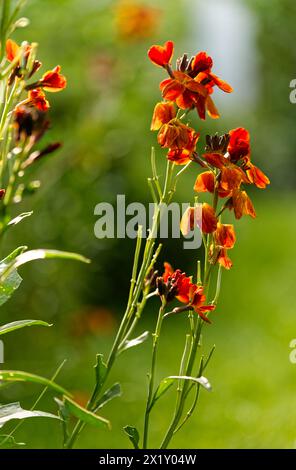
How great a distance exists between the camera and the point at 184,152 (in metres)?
0.86

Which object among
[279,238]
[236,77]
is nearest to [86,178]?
[279,238]

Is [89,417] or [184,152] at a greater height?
[184,152]

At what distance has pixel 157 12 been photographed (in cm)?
338

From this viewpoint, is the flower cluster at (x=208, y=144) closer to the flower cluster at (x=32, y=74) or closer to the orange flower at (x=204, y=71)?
the orange flower at (x=204, y=71)

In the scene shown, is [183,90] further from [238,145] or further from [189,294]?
[189,294]

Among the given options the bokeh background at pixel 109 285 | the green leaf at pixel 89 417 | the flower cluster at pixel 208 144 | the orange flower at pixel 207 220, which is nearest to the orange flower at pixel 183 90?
the flower cluster at pixel 208 144

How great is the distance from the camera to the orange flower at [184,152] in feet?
2.78

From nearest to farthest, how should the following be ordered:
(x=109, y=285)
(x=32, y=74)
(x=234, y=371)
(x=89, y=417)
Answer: (x=89, y=417) < (x=32, y=74) < (x=234, y=371) < (x=109, y=285)

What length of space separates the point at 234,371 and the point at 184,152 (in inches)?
90.7

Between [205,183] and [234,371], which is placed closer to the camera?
[205,183]

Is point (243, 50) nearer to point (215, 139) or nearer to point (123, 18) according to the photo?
point (123, 18)

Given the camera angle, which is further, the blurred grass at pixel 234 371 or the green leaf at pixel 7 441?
the blurred grass at pixel 234 371

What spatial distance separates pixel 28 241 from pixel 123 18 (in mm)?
1109

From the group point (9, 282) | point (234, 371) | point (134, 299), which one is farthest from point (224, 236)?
point (234, 371)
